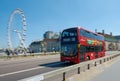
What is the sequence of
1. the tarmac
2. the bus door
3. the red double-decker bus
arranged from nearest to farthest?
1. the tarmac
2. the red double-decker bus
3. the bus door

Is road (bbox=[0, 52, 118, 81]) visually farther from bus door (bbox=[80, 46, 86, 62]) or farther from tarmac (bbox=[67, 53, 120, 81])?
tarmac (bbox=[67, 53, 120, 81])

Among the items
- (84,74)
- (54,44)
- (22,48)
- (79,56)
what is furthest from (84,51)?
(54,44)

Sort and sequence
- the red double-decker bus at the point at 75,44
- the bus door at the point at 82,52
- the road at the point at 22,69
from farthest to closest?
1. the bus door at the point at 82,52
2. the red double-decker bus at the point at 75,44
3. the road at the point at 22,69

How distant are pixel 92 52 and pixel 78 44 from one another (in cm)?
573

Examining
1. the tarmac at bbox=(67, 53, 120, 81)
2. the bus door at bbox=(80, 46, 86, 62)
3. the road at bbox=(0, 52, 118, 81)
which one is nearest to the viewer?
the tarmac at bbox=(67, 53, 120, 81)

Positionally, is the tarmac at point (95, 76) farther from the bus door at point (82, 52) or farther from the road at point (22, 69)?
the bus door at point (82, 52)

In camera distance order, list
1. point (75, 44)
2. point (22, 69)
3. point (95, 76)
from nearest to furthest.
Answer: point (95, 76) → point (22, 69) → point (75, 44)

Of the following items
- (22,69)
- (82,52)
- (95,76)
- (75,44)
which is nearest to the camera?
(95,76)

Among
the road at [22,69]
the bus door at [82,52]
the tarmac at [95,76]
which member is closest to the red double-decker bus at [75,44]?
the bus door at [82,52]

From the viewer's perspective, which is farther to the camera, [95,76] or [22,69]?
[22,69]

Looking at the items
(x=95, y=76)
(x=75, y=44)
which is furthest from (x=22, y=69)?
(x=95, y=76)

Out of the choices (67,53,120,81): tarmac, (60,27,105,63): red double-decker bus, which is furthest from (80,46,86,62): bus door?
(67,53,120,81): tarmac

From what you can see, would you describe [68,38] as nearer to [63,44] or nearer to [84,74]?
[63,44]

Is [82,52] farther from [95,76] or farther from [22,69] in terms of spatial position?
[95,76]
